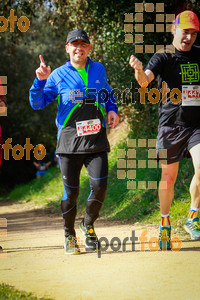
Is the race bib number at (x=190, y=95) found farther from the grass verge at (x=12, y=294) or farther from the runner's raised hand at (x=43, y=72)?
the grass verge at (x=12, y=294)

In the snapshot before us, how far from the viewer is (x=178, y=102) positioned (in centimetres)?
624

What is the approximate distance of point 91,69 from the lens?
6410 mm

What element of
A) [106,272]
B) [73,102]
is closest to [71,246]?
[106,272]

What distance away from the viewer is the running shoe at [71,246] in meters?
6.29

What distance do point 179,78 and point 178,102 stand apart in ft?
0.87

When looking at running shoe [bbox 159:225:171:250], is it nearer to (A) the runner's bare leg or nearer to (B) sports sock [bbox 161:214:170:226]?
(B) sports sock [bbox 161:214:170:226]

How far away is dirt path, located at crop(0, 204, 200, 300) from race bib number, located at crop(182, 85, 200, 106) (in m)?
1.59

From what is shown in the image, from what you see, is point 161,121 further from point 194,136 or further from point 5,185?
point 5,185

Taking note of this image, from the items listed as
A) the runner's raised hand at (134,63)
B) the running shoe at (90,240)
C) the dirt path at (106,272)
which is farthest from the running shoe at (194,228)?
the runner's raised hand at (134,63)

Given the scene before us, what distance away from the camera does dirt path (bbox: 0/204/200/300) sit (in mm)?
4367

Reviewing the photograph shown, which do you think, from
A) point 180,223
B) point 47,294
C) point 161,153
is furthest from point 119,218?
point 47,294

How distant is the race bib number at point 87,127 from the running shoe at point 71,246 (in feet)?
3.92

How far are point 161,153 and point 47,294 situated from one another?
8.07 feet

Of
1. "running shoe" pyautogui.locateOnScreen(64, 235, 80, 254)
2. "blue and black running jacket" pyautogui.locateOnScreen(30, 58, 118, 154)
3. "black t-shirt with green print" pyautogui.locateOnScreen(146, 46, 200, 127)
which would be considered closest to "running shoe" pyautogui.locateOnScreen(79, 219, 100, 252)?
"running shoe" pyautogui.locateOnScreen(64, 235, 80, 254)
